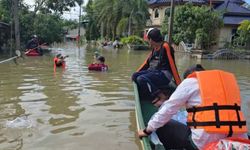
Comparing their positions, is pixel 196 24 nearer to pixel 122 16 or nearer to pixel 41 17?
pixel 41 17

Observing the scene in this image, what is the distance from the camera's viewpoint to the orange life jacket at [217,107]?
348 centimetres

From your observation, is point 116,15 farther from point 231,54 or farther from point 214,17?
point 231,54

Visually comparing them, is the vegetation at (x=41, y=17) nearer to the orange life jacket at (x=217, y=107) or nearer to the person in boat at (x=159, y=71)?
the person in boat at (x=159, y=71)

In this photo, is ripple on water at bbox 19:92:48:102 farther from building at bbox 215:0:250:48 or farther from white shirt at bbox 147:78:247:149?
building at bbox 215:0:250:48

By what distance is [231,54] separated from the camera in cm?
3089

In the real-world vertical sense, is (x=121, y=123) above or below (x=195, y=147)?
below

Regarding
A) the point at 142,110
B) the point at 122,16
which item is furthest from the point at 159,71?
the point at 122,16

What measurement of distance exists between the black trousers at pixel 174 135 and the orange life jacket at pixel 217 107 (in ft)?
1.66

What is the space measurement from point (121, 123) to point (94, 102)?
2.14 m

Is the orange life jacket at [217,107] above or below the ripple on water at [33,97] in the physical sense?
above

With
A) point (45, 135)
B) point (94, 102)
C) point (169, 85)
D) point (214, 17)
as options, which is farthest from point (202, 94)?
point (214, 17)

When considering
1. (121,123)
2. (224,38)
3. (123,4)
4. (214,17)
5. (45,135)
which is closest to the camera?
(45,135)

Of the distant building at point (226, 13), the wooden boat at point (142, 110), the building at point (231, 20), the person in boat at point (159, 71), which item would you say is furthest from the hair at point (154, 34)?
the building at point (231, 20)

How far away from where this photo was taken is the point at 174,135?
4.30 metres
